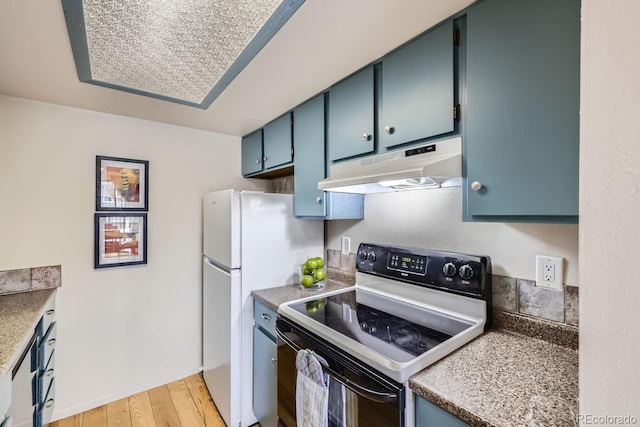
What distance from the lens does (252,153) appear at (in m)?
2.52

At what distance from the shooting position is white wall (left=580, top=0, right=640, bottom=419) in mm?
436

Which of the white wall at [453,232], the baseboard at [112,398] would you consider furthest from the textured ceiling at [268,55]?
the baseboard at [112,398]

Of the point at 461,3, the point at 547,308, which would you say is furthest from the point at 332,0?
the point at 547,308

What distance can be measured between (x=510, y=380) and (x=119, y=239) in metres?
2.44

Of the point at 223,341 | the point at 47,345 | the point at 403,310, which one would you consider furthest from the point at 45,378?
the point at 403,310

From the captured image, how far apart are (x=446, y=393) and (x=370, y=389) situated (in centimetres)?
26

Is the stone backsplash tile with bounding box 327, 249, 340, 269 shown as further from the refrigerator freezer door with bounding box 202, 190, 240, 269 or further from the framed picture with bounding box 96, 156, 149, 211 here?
the framed picture with bounding box 96, 156, 149, 211

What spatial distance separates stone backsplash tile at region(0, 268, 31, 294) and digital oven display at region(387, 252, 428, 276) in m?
2.27

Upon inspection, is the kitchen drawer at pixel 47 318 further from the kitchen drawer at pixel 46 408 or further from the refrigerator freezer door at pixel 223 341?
the refrigerator freezer door at pixel 223 341

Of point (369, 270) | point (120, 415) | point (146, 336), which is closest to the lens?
point (369, 270)

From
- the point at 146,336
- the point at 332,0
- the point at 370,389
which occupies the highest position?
the point at 332,0

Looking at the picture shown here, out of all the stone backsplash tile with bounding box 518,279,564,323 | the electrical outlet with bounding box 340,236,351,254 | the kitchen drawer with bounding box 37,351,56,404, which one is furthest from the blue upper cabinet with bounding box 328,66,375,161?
the kitchen drawer with bounding box 37,351,56,404

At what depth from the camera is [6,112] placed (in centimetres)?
180

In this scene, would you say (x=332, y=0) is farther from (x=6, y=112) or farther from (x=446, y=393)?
(x=6, y=112)
